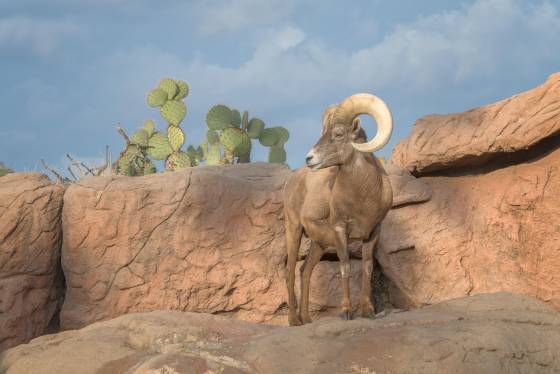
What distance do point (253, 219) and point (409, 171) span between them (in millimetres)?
2083

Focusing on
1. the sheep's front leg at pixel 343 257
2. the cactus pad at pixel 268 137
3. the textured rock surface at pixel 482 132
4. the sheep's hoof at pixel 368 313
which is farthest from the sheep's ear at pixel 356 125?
the cactus pad at pixel 268 137

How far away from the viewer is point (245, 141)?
12312 millimetres

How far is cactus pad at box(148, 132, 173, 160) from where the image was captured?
42.0 feet

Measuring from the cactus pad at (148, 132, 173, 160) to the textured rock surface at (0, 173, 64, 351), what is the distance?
14.0ft

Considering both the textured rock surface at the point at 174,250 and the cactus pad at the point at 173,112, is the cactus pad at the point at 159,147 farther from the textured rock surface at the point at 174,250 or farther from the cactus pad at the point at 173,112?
the textured rock surface at the point at 174,250

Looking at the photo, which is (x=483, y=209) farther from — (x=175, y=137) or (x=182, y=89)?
(x=182, y=89)

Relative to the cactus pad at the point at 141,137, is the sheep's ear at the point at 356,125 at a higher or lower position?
lower

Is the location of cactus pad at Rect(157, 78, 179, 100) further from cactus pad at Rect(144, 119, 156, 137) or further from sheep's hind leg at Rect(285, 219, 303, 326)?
sheep's hind leg at Rect(285, 219, 303, 326)

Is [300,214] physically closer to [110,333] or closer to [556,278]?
[110,333]


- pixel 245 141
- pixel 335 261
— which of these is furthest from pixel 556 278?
pixel 245 141

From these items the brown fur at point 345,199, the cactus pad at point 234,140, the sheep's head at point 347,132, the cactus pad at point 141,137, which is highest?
the cactus pad at point 141,137

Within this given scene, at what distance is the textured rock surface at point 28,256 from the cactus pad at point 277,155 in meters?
5.45

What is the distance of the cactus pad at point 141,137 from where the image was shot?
13648 millimetres

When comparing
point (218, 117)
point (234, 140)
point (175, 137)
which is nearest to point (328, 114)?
point (234, 140)
